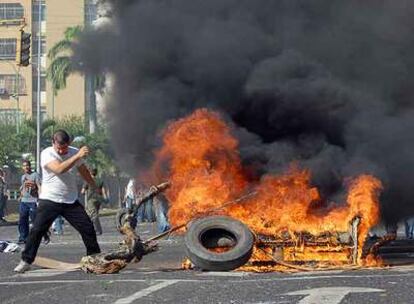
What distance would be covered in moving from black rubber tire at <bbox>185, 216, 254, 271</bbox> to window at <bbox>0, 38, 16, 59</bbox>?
69.8 metres

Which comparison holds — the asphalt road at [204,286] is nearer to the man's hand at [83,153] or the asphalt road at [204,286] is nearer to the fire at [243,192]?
the fire at [243,192]

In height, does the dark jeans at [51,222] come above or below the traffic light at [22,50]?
below

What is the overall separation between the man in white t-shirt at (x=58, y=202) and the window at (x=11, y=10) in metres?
71.6

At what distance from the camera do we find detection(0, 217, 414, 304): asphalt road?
7.86 m

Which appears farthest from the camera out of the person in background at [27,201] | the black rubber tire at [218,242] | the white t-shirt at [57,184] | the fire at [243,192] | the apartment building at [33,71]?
the apartment building at [33,71]

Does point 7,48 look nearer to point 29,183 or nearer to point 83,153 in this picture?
point 29,183

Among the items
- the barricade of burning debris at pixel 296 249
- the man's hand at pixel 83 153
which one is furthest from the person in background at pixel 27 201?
the barricade of burning debris at pixel 296 249

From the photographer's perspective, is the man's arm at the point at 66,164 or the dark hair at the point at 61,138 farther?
the dark hair at the point at 61,138

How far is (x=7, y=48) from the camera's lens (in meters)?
78.4

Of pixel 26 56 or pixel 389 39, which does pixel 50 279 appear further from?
pixel 26 56

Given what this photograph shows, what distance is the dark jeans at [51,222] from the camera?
10.4 m

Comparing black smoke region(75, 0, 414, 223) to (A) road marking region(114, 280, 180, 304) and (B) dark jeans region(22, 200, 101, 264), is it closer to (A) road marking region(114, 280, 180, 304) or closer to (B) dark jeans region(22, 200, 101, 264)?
(B) dark jeans region(22, 200, 101, 264)

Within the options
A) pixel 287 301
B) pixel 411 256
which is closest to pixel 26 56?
pixel 411 256

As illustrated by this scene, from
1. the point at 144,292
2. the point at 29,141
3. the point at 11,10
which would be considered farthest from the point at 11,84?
the point at 144,292
